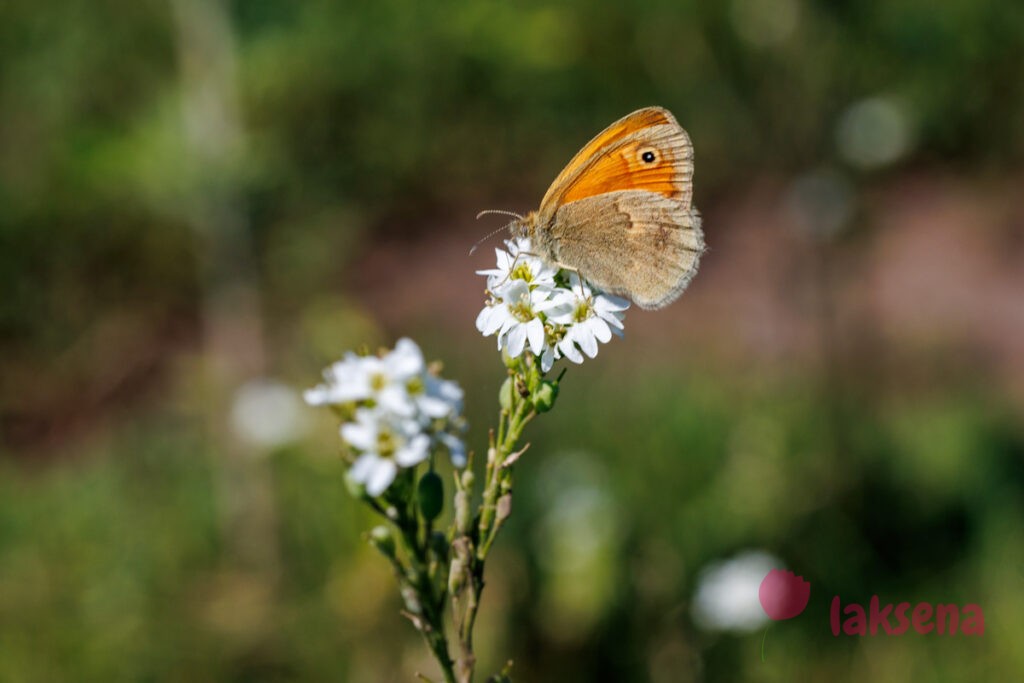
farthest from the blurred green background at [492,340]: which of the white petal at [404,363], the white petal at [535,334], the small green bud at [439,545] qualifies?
the white petal at [404,363]

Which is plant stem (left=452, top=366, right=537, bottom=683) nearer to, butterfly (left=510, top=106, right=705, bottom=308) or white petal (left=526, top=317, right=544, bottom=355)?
white petal (left=526, top=317, right=544, bottom=355)

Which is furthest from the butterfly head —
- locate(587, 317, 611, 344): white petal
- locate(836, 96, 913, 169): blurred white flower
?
locate(836, 96, 913, 169): blurred white flower

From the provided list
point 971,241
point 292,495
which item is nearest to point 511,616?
point 292,495

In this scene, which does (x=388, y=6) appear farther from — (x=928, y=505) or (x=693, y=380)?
(x=928, y=505)

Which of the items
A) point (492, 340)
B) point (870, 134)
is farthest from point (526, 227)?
point (870, 134)

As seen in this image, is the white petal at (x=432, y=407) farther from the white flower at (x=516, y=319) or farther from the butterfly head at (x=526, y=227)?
the butterfly head at (x=526, y=227)

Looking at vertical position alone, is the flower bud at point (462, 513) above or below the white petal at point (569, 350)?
below
